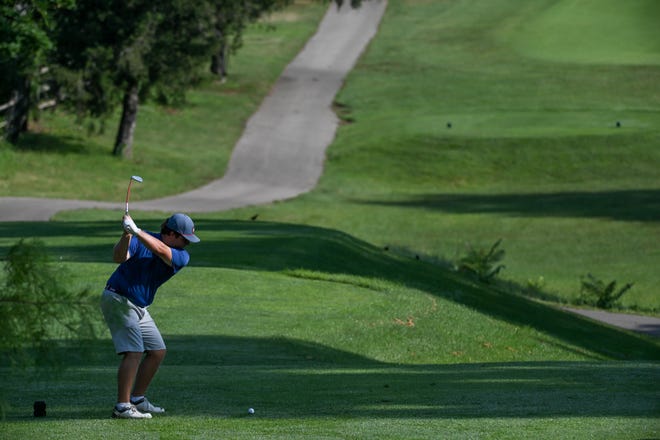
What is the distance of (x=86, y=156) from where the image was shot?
5172 centimetres

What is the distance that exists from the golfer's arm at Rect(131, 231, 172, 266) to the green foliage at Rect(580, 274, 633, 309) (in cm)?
2366

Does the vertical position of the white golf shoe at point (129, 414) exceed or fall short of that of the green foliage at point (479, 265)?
it exceeds it

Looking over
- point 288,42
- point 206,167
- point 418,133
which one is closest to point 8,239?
point 206,167

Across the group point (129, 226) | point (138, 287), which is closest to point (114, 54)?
point (138, 287)

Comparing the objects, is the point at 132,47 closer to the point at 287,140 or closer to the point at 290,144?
the point at 290,144

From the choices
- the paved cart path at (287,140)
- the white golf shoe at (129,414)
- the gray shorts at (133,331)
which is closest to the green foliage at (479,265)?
the paved cart path at (287,140)

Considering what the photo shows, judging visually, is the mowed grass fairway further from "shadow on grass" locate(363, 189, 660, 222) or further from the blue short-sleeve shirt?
the blue short-sleeve shirt

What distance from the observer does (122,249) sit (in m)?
10.6

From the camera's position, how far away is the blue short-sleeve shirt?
10703mm

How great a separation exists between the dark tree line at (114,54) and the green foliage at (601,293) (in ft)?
67.8

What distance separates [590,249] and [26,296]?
118 ft

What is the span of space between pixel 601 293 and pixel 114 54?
73.9 ft

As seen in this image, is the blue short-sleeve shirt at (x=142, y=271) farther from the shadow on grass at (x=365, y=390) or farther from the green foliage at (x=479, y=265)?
the green foliage at (x=479, y=265)

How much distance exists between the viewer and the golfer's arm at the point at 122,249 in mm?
10500
